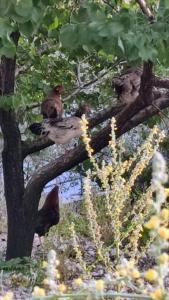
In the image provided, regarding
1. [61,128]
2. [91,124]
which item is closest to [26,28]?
[61,128]

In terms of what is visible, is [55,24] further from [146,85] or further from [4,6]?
[4,6]

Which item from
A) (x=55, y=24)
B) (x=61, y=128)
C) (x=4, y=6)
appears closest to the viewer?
(x=4, y=6)

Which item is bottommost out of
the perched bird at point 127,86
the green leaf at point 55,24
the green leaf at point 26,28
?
the green leaf at point 26,28

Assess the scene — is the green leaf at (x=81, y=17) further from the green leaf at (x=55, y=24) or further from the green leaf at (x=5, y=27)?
the green leaf at (x=55, y=24)

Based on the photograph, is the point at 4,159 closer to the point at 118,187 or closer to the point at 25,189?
the point at 25,189

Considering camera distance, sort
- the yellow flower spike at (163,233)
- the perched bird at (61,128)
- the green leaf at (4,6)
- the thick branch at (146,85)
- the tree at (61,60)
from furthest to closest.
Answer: the perched bird at (61,128) < the thick branch at (146,85) < the tree at (61,60) < the green leaf at (4,6) < the yellow flower spike at (163,233)

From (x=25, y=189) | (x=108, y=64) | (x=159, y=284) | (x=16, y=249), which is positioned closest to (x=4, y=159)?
(x=25, y=189)

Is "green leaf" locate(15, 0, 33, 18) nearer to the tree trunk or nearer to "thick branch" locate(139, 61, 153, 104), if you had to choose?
"thick branch" locate(139, 61, 153, 104)

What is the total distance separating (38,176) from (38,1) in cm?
228

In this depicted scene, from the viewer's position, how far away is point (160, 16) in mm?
2932

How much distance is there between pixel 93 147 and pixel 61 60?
112cm

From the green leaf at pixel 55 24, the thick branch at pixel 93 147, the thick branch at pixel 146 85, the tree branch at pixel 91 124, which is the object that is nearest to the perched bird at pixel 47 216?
the thick branch at pixel 93 147

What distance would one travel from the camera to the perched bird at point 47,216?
5215 mm

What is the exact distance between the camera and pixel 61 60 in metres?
5.48
